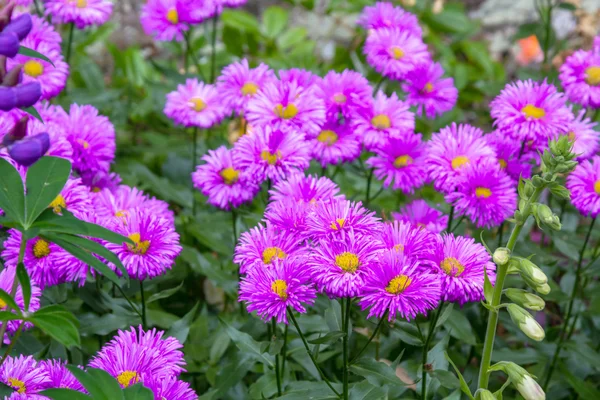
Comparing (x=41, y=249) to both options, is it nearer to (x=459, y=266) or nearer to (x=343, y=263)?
(x=343, y=263)

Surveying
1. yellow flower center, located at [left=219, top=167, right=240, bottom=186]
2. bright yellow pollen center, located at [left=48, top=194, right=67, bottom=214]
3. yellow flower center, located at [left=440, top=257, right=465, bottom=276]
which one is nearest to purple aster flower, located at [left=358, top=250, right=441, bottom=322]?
yellow flower center, located at [left=440, top=257, right=465, bottom=276]

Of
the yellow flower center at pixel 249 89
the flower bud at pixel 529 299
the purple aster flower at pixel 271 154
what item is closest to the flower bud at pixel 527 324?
the flower bud at pixel 529 299

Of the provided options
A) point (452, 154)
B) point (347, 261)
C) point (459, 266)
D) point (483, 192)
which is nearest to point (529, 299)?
point (459, 266)

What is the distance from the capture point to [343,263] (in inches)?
65.7

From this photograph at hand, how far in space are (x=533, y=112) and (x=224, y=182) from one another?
95 centimetres

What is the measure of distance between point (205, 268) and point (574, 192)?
1.20 m

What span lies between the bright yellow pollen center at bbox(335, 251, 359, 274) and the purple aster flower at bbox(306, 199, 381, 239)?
6 cm

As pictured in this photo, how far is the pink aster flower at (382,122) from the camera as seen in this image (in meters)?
2.39

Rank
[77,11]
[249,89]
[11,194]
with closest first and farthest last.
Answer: [11,194]
[249,89]
[77,11]

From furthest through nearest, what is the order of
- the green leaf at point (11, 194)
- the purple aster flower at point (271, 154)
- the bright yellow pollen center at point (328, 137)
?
1. the bright yellow pollen center at point (328, 137)
2. the purple aster flower at point (271, 154)
3. the green leaf at point (11, 194)

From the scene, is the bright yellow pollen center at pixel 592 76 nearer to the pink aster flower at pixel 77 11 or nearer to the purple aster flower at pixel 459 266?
the purple aster flower at pixel 459 266

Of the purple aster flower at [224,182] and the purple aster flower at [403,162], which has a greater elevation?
the purple aster flower at [403,162]

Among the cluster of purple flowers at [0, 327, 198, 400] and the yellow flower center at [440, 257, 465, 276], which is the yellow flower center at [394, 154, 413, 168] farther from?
the cluster of purple flowers at [0, 327, 198, 400]

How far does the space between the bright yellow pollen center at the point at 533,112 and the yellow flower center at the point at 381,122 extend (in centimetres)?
41
